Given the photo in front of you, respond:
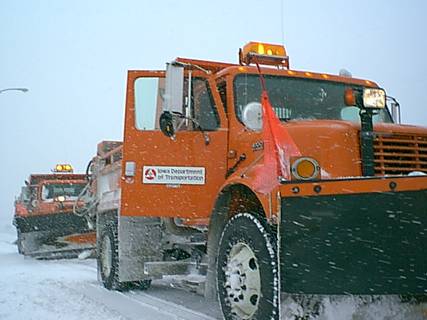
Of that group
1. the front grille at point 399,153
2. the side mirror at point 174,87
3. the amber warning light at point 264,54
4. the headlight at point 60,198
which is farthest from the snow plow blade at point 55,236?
the front grille at point 399,153

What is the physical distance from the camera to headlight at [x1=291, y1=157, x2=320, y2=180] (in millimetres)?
3990

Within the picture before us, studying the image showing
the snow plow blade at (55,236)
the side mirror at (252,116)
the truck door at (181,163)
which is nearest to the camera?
the side mirror at (252,116)

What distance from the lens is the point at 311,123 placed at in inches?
190

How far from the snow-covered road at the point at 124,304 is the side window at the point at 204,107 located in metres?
2.01

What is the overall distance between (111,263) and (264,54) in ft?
11.7

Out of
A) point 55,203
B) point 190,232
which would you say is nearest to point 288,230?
point 190,232

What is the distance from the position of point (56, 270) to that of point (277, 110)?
22.5ft

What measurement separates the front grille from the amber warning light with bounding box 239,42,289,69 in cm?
274

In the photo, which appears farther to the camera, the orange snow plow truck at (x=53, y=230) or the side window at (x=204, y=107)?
the orange snow plow truck at (x=53, y=230)

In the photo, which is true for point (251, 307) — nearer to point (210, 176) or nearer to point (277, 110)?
point (210, 176)

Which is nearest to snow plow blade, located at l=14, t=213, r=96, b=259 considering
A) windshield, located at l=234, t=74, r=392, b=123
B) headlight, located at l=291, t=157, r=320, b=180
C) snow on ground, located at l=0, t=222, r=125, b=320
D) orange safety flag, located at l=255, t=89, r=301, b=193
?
snow on ground, located at l=0, t=222, r=125, b=320

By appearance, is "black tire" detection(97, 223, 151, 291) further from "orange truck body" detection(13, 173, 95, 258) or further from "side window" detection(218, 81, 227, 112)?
"orange truck body" detection(13, 173, 95, 258)

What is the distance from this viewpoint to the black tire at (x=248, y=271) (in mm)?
3971

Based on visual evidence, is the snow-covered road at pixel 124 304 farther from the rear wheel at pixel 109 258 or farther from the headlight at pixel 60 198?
the headlight at pixel 60 198
